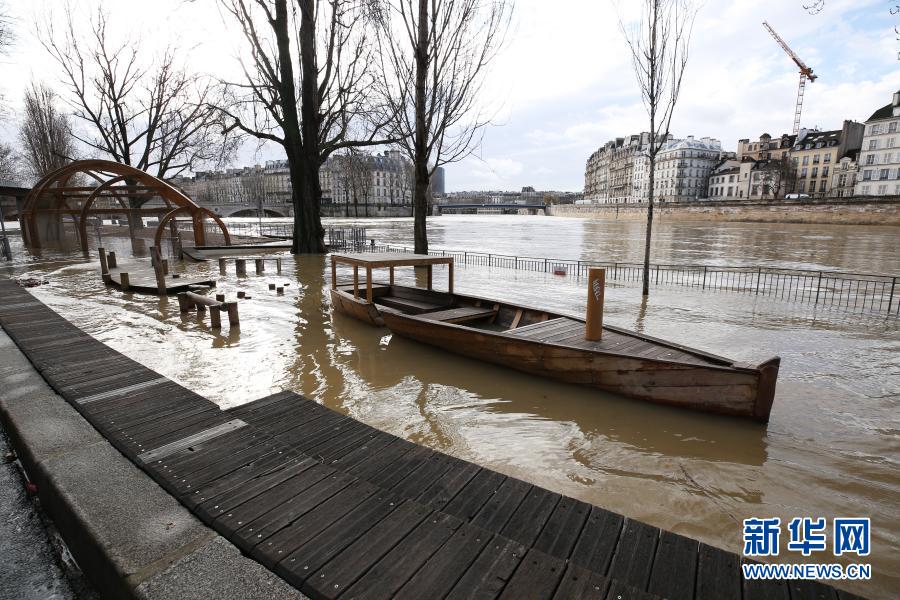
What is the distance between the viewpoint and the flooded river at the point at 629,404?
463 cm

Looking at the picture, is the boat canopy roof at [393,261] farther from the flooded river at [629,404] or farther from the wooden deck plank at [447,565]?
the wooden deck plank at [447,565]

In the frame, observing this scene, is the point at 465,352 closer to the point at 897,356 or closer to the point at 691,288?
the point at 897,356

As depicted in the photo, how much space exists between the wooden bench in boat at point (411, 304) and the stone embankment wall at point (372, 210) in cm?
9516

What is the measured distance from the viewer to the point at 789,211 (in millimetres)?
67000

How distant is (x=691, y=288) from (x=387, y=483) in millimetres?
16931

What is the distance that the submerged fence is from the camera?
47.1ft

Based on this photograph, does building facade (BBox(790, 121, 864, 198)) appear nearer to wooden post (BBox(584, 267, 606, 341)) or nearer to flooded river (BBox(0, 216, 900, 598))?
flooded river (BBox(0, 216, 900, 598))

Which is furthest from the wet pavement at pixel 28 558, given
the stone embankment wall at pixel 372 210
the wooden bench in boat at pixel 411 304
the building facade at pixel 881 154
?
the stone embankment wall at pixel 372 210

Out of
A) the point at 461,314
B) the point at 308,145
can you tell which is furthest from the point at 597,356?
the point at 308,145

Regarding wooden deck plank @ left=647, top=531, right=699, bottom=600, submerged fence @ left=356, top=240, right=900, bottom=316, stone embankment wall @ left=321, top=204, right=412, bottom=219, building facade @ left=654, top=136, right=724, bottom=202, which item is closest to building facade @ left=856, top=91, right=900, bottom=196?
building facade @ left=654, top=136, right=724, bottom=202

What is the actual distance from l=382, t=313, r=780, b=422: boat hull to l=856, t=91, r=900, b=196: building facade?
85.9 m

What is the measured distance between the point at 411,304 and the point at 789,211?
7552 centimetres

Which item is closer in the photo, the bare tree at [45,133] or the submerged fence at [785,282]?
the submerged fence at [785,282]

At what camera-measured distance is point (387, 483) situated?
3658 mm
